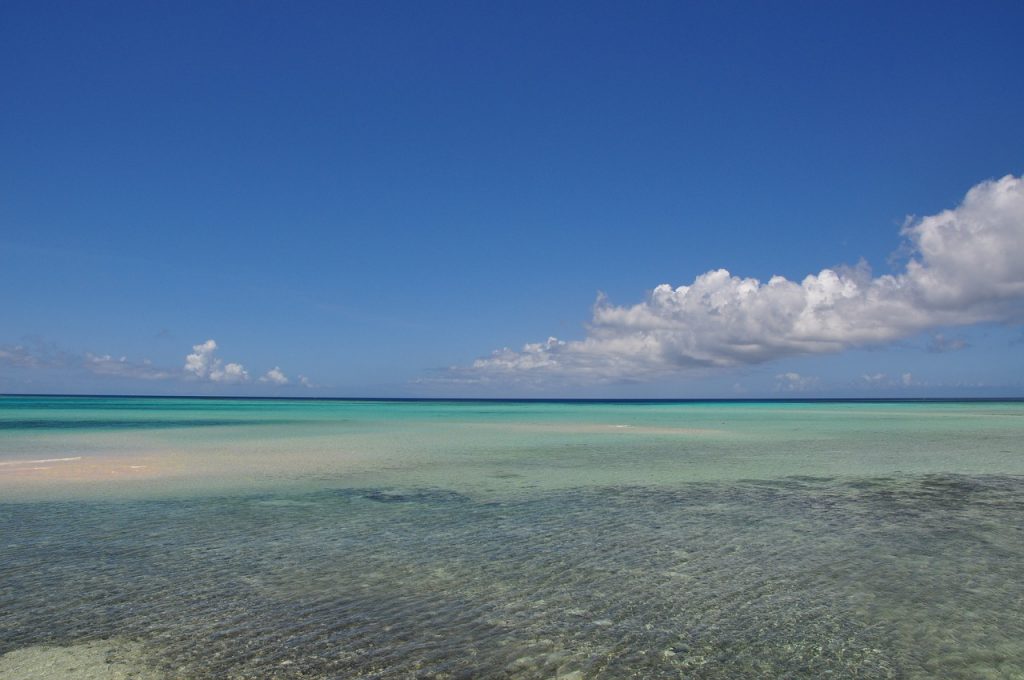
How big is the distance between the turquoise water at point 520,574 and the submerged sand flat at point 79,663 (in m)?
0.04

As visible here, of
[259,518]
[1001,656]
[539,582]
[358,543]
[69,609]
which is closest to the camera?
[1001,656]

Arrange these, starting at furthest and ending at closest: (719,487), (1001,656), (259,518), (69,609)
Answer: (719,487)
(259,518)
(69,609)
(1001,656)

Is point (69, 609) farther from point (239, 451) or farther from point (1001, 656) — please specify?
point (239, 451)

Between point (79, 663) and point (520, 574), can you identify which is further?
point (520, 574)

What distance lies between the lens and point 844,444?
90.4 feet

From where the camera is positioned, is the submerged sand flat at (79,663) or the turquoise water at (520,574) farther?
the turquoise water at (520,574)

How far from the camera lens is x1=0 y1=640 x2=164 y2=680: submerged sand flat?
518 cm

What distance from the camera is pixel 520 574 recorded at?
7.93m

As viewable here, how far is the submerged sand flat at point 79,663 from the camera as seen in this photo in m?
5.18

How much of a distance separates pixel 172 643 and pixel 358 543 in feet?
12.3

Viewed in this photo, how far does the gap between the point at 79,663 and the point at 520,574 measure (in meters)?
4.35

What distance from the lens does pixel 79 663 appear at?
5.40 m

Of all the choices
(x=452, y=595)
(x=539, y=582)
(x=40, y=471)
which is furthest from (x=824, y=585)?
(x=40, y=471)

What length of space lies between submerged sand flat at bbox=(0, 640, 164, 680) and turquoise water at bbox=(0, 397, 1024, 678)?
4cm
